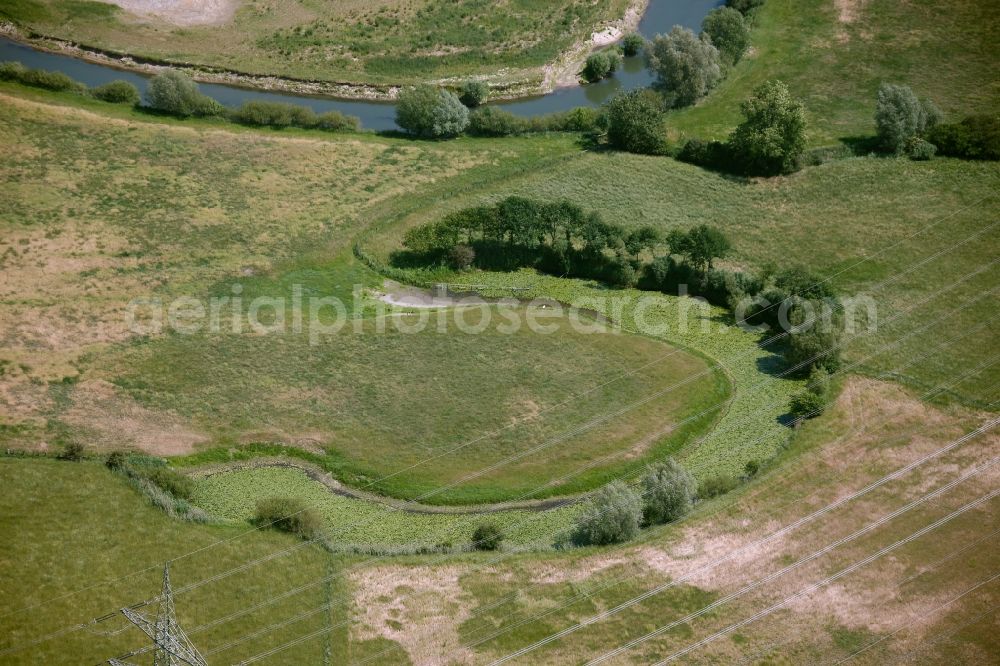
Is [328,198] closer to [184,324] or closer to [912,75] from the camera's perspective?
[184,324]

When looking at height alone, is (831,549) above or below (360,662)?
above

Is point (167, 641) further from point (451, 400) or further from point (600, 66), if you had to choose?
point (600, 66)

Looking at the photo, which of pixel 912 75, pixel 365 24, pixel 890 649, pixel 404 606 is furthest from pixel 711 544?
pixel 365 24

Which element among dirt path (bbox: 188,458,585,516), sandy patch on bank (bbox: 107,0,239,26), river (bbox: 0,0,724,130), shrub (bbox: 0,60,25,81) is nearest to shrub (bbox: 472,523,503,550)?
dirt path (bbox: 188,458,585,516)

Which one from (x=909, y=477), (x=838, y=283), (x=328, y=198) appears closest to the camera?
(x=909, y=477)

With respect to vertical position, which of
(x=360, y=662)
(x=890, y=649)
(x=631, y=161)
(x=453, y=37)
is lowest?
(x=360, y=662)

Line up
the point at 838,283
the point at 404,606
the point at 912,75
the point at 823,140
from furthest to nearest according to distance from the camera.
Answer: the point at 912,75 → the point at 823,140 → the point at 838,283 → the point at 404,606

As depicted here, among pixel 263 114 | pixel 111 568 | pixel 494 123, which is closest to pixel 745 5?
pixel 494 123
